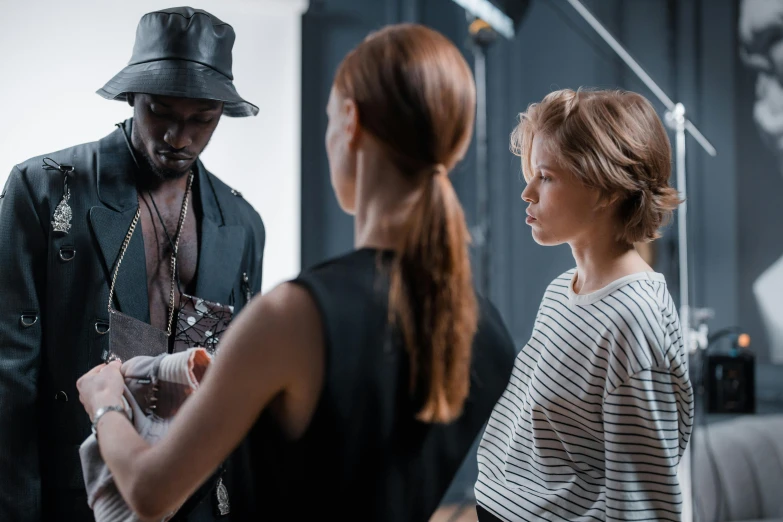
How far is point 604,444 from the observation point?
1210 mm

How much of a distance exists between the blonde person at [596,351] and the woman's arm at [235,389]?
24.8 inches

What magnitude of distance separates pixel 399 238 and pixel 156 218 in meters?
0.74

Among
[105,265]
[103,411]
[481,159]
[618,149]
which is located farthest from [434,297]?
[481,159]

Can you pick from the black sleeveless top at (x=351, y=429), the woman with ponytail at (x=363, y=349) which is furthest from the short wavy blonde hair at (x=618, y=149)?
the black sleeveless top at (x=351, y=429)

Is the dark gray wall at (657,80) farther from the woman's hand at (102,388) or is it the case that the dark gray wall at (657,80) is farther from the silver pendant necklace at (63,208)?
the woman's hand at (102,388)

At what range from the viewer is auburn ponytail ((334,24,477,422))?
2.77ft

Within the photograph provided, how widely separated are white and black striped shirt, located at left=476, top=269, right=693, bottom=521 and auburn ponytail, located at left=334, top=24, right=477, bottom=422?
1.39 ft

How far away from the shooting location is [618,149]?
1304 mm

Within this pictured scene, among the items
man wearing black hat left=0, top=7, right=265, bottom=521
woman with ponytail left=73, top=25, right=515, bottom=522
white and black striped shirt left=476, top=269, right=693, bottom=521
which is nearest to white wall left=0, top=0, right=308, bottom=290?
man wearing black hat left=0, top=7, right=265, bottom=521

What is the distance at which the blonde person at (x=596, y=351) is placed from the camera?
3.84 ft

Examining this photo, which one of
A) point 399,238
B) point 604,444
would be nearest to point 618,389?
point 604,444

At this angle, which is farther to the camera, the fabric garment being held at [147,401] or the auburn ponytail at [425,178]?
the fabric garment being held at [147,401]

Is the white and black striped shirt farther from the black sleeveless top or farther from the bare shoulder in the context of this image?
the bare shoulder

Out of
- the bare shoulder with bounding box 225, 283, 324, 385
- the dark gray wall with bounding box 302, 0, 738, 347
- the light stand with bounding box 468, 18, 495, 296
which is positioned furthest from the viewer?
the light stand with bounding box 468, 18, 495, 296
